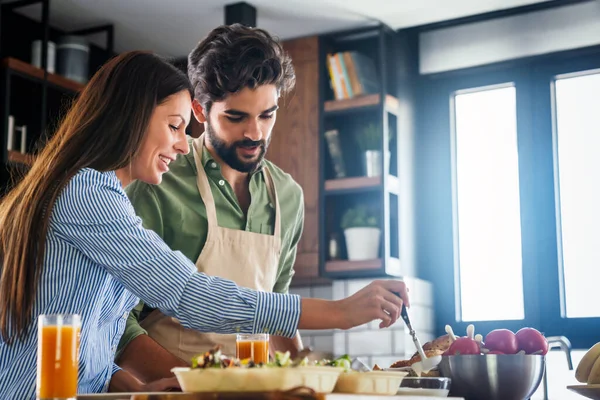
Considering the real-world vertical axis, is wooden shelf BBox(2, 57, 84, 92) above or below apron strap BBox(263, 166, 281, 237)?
above

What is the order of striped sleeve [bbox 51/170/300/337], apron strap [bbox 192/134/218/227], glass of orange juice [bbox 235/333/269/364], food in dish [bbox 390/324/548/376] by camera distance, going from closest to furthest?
striped sleeve [bbox 51/170/300/337] < glass of orange juice [bbox 235/333/269/364] < food in dish [bbox 390/324/548/376] < apron strap [bbox 192/134/218/227]

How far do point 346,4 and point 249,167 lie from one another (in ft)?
7.42

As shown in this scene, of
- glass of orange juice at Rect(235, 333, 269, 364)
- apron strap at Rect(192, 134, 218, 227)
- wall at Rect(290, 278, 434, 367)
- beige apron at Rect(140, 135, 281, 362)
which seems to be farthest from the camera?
wall at Rect(290, 278, 434, 367)

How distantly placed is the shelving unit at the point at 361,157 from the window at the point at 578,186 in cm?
84

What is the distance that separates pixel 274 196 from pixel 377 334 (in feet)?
6.85

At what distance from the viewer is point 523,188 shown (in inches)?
179

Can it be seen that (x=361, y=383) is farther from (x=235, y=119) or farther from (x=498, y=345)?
(x=235, y=119)

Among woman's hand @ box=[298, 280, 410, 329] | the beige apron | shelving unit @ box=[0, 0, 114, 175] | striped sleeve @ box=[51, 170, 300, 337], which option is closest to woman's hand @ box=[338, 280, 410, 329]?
woman's hand @ box=[298, 280, 410, 329]

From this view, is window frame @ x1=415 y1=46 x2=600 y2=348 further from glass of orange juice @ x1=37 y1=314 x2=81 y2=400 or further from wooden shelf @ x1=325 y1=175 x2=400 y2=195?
glass of orange juice @ x1=37 y1=314 x2=81 y2=400

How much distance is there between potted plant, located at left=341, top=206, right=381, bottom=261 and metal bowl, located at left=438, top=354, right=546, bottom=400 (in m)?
2.58

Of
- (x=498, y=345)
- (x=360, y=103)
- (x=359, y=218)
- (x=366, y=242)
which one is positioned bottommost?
(x=498, y=345)

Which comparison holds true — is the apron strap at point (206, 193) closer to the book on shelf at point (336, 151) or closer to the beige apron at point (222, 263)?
the beige apron at point (222, 263)

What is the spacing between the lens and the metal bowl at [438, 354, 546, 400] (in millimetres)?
1931

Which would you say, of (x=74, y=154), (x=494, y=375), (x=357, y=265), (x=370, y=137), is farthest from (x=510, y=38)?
(x=74, y=154)
